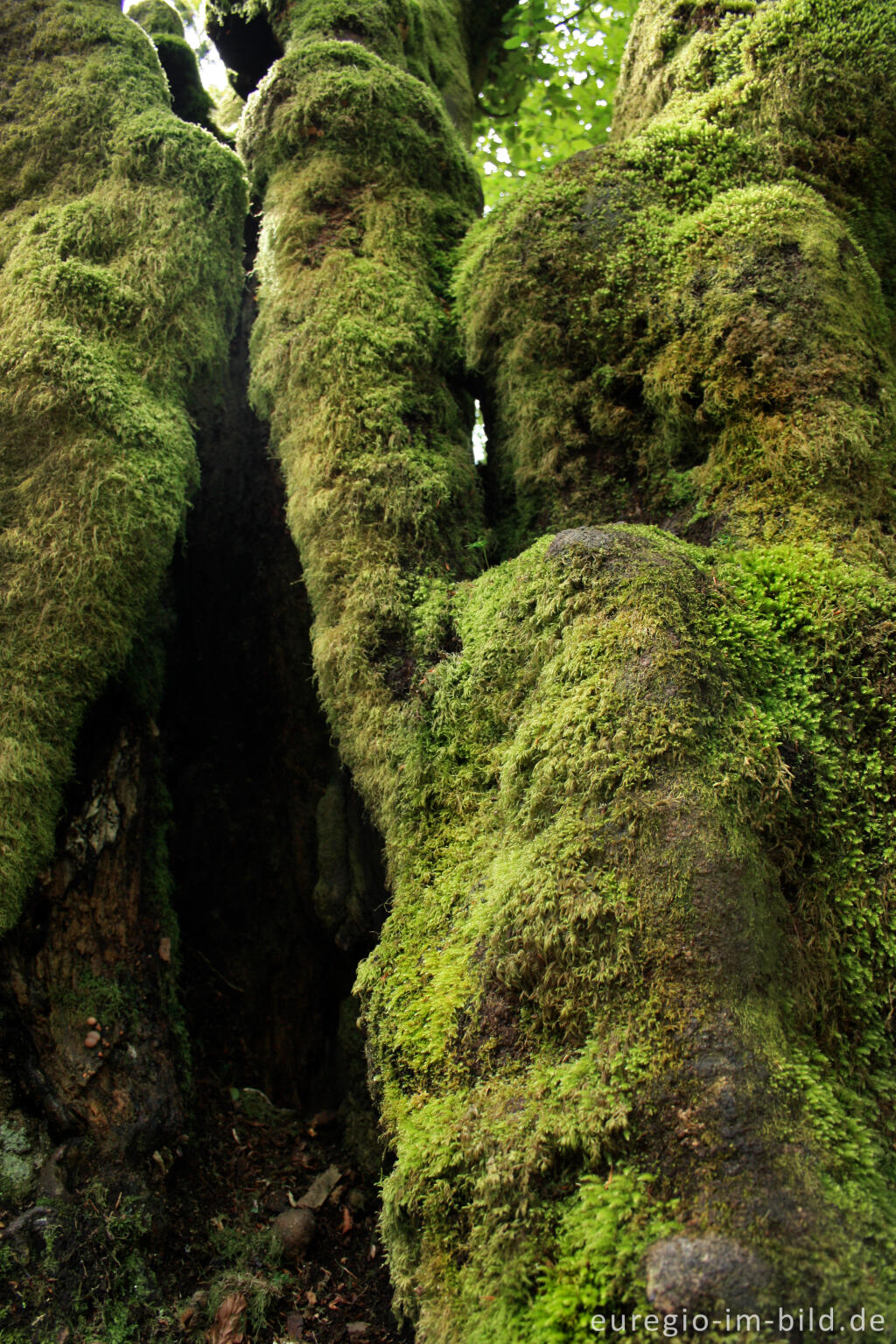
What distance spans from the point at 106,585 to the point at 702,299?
2715mm


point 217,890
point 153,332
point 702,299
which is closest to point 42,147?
point 153,332

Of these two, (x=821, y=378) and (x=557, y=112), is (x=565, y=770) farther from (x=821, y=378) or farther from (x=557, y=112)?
(x=557, y=112)

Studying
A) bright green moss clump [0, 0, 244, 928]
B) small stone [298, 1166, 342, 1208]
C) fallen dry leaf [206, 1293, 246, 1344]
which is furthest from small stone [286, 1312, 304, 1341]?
bright green moss clump [0, 0, 244, 928]

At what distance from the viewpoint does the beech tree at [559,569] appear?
1987mm

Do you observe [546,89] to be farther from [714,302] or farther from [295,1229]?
[295,1229]

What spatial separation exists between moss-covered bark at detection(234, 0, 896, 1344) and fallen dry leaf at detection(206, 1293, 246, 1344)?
0.95 metres

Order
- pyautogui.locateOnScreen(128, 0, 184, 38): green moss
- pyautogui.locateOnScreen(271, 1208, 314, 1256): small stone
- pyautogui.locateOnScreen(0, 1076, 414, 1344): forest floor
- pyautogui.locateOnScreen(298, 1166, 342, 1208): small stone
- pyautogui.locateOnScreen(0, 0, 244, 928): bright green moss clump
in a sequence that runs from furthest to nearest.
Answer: pyautogui.locateOnScreen(128, 0, 184, 38): green moss
pyautogui.locateOnScreen(298, 1166, 342, 1208): small stone
pyautogui.locateOnScreen(0, 0, 244, 928): bright green moss clump
pyautogui.locateOnScreen(271, 1208, 314, 1256): small stone
pyautogui.locateOnScreen(0, 1076, 414, 1344): forest floor

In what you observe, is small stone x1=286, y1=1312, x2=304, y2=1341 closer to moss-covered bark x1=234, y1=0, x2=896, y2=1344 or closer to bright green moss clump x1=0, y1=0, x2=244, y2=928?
moss-covered bark x1=234, y1=0, x2=896, y2=1344

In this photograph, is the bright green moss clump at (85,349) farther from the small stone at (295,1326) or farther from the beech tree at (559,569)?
the small stone at (295,1326)

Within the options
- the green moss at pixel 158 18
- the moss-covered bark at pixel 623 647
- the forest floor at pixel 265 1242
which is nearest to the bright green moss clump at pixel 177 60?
the green moss at pixel 158 18

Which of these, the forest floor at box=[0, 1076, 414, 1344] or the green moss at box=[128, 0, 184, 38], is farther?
the green moss at box=[128, 0, 184, 38]

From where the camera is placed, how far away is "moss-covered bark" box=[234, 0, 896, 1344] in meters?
1.95

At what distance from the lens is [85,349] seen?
354cm

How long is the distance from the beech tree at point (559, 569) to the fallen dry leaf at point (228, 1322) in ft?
3.10
